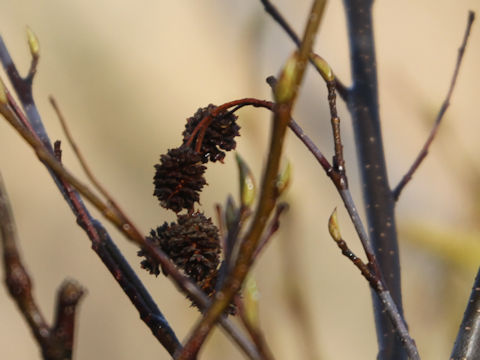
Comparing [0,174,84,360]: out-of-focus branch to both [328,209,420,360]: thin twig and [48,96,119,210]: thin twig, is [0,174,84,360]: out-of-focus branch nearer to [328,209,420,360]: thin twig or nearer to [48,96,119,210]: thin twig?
[48,96,119,210]: thin twig

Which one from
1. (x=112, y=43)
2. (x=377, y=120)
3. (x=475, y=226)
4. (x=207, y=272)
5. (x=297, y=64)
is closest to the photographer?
(x=297, y=64)

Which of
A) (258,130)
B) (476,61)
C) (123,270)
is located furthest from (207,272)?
(476,61)

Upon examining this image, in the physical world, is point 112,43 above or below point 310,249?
above

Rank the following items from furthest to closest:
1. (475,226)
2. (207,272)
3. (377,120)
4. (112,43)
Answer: (112,43), (475,226), (377,120), (207,272)

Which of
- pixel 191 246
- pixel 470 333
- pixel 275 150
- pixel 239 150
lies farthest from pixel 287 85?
pixel 239 150

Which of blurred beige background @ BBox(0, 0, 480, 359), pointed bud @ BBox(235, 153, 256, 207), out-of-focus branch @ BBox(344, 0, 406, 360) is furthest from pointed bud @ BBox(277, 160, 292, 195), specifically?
blurred beige background @ BBox(0, 0, 480, 359)

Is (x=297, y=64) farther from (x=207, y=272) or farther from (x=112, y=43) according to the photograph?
(x=112, y=43)

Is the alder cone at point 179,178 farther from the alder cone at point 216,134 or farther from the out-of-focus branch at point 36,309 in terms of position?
the out-of-focus branch at point 36,309

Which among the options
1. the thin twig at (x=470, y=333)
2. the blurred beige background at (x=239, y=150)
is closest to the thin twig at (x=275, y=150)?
the thin twig at (x=470, y=333)
